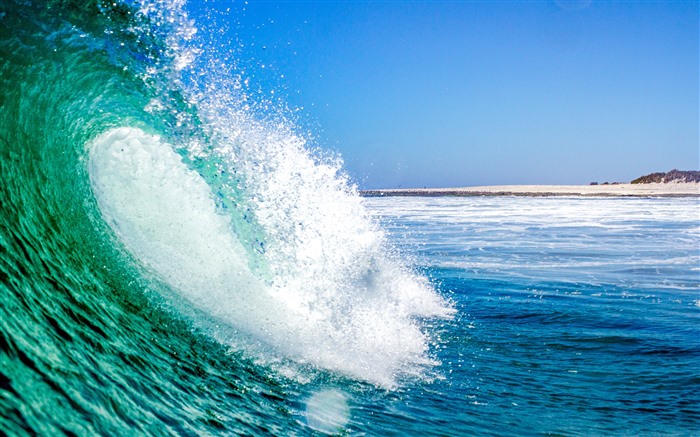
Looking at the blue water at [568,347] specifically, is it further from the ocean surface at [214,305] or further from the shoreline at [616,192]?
the shoreline at [616,192]

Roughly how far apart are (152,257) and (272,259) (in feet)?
4.23

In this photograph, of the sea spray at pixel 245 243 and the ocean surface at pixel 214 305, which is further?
the sea spray at pixel 245 243

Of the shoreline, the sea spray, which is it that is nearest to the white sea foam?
the sea spray

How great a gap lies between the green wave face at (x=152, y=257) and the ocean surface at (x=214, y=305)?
0.02 m

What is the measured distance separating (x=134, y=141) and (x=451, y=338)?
4255 mm

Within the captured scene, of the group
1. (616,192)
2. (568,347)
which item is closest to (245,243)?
(568,347)

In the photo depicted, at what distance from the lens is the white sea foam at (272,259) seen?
5250 millimetres

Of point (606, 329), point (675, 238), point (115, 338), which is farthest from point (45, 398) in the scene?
point (675, 238)

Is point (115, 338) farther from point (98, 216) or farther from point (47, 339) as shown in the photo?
point (98, 216)

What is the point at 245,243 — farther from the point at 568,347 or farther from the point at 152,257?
the point at 568,347

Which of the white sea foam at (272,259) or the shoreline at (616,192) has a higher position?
the shoreline at (616,192)

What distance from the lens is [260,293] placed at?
583 cm

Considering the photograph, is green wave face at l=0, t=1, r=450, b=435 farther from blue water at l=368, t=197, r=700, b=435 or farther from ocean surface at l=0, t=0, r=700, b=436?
blue water at l=368, t=197, r=700, b=435

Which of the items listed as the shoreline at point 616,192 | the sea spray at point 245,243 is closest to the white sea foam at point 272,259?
the sea spray at point 245,243
